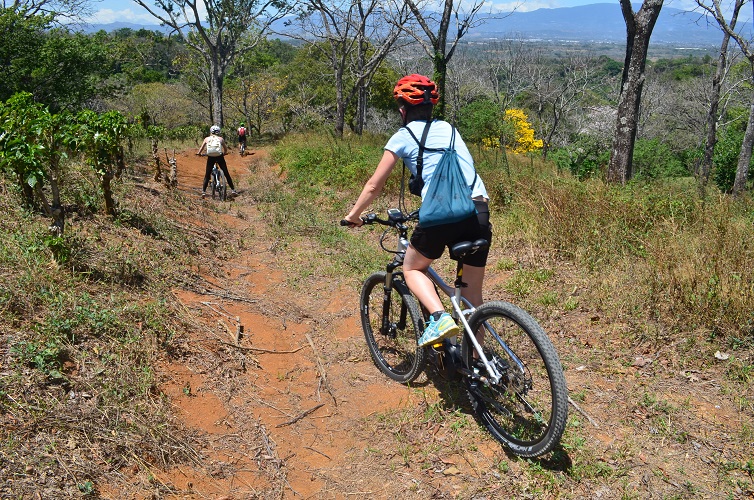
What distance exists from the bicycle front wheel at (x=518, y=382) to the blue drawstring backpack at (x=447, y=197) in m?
0.57

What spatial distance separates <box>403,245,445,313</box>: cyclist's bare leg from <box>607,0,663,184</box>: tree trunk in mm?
5272

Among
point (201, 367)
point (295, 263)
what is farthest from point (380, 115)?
point (201, 367)

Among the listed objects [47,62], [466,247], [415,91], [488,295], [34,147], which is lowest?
[488,295]

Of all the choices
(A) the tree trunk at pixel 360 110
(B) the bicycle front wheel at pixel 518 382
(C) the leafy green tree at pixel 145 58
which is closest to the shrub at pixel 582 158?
(B) the bicycle front wheel at pixel 518 382

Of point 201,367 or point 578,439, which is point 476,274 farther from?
point 201,367

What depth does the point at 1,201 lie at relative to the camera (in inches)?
220

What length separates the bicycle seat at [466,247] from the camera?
300 centimetres

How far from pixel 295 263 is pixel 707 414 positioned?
4.95 meters

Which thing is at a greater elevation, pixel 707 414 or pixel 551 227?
pixel 551 227

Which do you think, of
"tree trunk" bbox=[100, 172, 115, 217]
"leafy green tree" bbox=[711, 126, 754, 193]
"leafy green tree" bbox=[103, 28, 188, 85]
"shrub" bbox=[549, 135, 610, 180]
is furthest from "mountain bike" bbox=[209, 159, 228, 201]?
"leafy green tree" bbox=[711, 126, 754, 193]

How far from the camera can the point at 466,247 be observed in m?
3.00

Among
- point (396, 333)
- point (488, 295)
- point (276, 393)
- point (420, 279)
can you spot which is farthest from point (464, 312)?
point (488, 295)

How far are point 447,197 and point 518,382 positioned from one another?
1167 millimetres

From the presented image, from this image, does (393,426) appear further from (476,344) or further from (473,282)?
(473,282)
